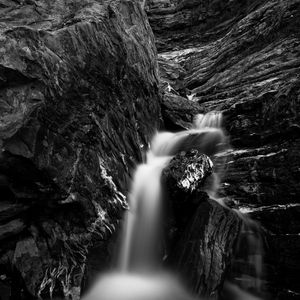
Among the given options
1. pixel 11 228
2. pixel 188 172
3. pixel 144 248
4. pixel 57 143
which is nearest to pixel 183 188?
pixel 188 172

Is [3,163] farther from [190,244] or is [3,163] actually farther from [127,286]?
[190,244]

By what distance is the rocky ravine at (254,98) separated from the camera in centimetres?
916

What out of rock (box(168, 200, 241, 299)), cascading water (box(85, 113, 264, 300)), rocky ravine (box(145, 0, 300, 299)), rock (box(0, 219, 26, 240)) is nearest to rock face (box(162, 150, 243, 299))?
rock (box(168, 200, 241, 299))

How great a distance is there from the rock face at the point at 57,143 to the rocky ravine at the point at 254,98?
14.2ft

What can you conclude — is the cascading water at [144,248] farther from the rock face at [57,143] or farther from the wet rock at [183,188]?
the rock face at [57,143]

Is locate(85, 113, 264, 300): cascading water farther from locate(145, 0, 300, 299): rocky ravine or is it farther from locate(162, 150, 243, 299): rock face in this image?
locate(145, 0, 300, 299): rocky ravine

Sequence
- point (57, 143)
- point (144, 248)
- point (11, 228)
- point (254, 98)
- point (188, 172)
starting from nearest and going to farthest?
point (11, 228), point (57, 143), point (144, 248), point (188, 172), point (254, 98)

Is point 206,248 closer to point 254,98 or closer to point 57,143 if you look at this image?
point 57,143

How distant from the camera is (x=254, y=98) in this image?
13.1 m

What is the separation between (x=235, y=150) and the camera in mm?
11766

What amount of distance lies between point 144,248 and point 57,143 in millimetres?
3923

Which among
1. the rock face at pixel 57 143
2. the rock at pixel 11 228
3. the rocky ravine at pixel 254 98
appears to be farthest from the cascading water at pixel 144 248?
the rock at pixel 11 228

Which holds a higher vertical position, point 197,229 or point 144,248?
point 197,229

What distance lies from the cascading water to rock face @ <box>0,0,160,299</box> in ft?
2.18
